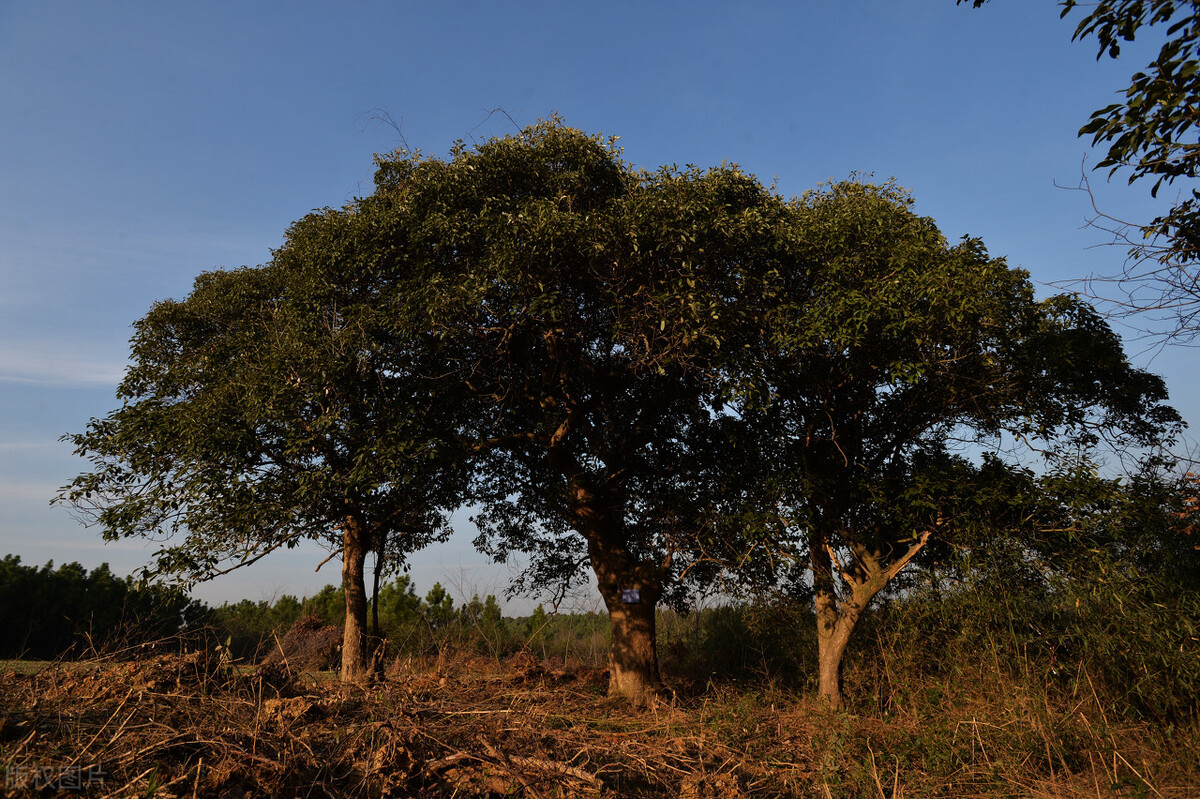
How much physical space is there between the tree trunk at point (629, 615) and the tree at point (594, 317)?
1.1 inches

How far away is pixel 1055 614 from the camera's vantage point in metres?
9.76

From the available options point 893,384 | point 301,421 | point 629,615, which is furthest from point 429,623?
point 893,384

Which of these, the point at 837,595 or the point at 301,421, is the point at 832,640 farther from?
the point at 301,421

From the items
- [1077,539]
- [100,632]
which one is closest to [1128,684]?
[1077,539]

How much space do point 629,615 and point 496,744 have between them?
290 inches

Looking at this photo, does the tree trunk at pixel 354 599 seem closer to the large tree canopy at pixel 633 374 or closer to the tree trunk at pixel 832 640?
the large tree canopy at pixel 633 374

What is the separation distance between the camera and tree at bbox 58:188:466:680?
1091 centimetres

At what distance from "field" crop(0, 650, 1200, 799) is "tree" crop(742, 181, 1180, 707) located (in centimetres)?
260

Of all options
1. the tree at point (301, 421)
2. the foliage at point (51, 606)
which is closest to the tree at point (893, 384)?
the tree at point (301, 421)

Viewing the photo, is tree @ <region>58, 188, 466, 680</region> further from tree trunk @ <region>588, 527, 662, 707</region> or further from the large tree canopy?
tree trunk @ <region>588, 527, 662, 707</region>

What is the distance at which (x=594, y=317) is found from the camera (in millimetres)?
12094

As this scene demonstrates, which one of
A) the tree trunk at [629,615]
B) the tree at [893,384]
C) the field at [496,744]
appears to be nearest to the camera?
the field at [496,744]

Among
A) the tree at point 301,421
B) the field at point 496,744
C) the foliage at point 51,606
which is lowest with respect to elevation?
the field at point 496,744

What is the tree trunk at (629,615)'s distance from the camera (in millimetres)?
13492
